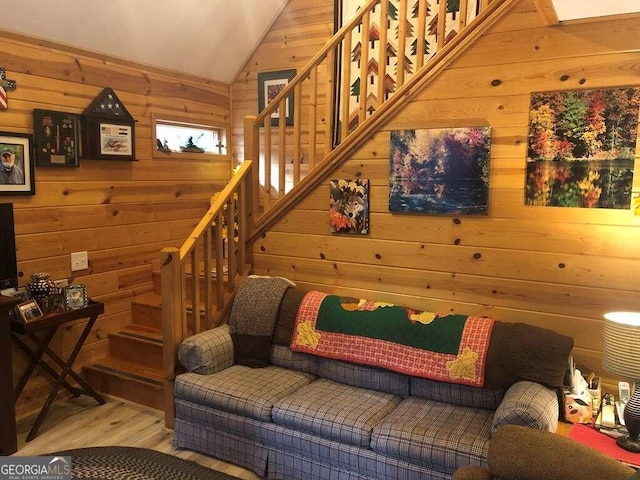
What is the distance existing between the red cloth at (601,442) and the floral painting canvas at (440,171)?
3.74 ft

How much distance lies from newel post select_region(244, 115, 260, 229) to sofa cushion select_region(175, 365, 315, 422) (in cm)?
107

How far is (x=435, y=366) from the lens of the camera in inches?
105

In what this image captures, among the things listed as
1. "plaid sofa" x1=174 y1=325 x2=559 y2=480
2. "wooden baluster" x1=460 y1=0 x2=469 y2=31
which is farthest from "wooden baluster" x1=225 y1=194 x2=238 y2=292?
"wooden baluster" x1=460 y1=0 x2=469 y2=31

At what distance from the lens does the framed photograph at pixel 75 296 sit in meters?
3.22

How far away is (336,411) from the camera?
2541 mm

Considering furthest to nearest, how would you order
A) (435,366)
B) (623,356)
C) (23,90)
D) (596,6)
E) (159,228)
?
(159,228) < (23,90) < (435,366) < (596,6) < (623,356)

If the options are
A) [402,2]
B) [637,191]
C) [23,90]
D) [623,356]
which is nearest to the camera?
[623,356]

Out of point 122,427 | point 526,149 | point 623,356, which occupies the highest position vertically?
point 526,149

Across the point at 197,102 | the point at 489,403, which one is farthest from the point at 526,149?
the point at 197,102

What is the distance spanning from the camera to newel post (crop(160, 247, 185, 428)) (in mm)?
3018

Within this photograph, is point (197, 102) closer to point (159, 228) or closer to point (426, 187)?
point (159, 228)

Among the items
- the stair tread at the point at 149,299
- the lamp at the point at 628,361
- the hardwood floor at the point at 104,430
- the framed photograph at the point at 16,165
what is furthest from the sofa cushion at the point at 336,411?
the framed photograph at the point at 16,165

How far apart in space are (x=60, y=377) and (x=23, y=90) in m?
1.76

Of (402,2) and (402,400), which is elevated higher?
(402,2)
